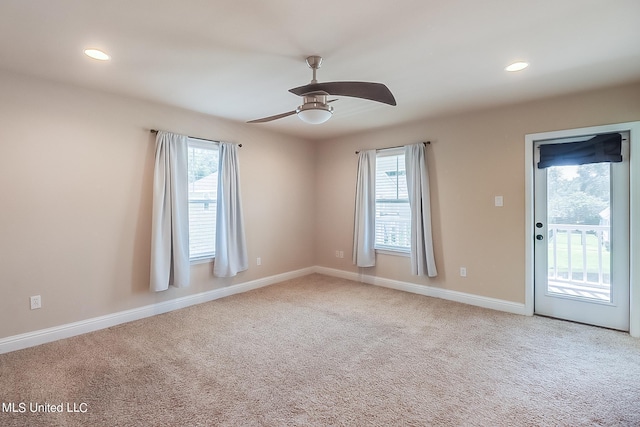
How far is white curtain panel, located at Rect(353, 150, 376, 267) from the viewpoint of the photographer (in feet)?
16.5

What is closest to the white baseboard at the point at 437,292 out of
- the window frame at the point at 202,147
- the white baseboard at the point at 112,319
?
the white baseboard at the point at 112,319

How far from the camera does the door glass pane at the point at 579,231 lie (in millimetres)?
3303

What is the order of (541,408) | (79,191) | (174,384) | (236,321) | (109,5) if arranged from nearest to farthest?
(109,5)
(541,408)
(174,384)
(79,191)
(236,321)

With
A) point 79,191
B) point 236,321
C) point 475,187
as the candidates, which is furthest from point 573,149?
point 79,191

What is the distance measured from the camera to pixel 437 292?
4426 millimetres

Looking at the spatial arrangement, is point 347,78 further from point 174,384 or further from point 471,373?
point 174,384

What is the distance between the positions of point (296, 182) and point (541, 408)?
172 inches

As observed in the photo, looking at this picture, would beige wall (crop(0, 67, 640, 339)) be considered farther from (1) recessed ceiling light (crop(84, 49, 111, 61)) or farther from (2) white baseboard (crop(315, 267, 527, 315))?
(1) recessed ceiling light (crop(84, 49, 111, 61))

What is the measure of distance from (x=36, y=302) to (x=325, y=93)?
329 centimetres

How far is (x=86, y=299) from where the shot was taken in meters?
3.28

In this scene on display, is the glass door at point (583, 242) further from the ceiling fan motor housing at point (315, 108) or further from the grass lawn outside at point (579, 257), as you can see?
the ceiling fan motor housing at point (315, 108)

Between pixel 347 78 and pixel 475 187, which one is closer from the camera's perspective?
pixel 347 78

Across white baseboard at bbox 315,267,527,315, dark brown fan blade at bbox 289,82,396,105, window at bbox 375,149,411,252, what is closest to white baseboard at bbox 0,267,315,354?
white baseboard at bbox 315,267,527,315

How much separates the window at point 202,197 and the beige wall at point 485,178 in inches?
101
